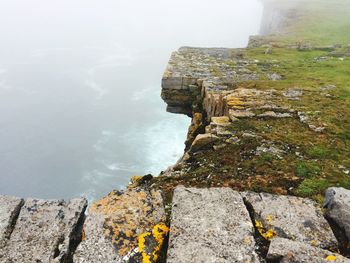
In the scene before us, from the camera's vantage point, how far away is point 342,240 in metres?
5.24

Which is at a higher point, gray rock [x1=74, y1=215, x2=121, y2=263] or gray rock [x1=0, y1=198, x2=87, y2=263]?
gray rock [x1=74, y1=215, x2=121, y2=263]

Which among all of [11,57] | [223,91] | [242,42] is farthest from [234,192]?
[11,57]

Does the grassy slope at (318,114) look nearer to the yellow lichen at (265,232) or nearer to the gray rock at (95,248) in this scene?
the yellow lichen at (265,232)

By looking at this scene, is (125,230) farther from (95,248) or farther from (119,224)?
(95,248)

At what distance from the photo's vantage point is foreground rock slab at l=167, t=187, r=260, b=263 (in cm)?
471

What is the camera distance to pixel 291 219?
555 cm

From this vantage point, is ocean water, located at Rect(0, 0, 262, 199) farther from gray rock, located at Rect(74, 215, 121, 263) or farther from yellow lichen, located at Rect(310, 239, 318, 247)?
yellow lichen, located at Rect(310, 239, 318, 247)

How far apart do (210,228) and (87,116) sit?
105m

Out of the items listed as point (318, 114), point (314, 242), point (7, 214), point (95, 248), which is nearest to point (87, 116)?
point (318, 114)

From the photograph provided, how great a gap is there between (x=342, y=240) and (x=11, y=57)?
583 ft

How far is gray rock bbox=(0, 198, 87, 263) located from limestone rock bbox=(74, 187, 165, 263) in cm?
26

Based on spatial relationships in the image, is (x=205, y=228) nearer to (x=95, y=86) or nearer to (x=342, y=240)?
(x=342, y=240)

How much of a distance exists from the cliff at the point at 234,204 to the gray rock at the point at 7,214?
17 millimetres

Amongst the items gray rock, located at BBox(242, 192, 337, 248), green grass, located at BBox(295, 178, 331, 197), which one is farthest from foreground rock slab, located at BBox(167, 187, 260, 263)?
green grass, located at BBox(295, 178, 331, 197)
